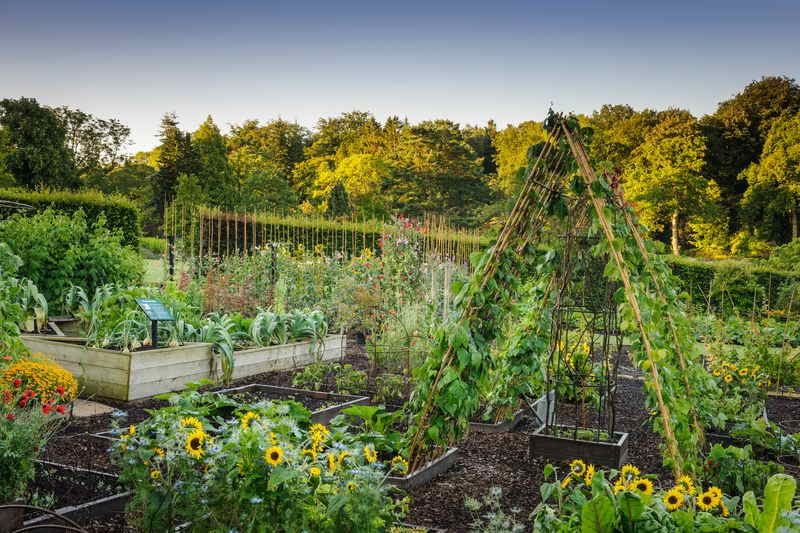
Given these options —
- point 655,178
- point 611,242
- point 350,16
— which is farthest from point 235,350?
point 655,178

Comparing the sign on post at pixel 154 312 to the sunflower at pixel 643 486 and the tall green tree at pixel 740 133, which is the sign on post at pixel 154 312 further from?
the tall green tree at pixel 740 133

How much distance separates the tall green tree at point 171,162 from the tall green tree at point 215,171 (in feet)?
1.18

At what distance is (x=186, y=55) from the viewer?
41.6 feet

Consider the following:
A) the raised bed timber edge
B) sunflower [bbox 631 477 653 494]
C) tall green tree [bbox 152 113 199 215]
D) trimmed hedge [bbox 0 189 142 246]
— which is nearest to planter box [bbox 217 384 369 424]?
the raised bed timber edge

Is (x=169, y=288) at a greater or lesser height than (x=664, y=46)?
lesser

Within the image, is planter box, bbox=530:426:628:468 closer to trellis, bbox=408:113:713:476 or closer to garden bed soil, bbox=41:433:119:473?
trellis, bbox=408:113:713:476

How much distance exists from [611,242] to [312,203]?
26.3m

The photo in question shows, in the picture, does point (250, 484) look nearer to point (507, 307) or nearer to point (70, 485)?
point (70, 485)

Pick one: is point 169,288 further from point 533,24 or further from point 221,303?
point 533,24

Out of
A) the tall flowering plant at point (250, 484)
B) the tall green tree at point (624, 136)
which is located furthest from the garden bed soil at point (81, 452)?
the tall green tree at point (624, 136)

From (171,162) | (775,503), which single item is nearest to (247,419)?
(775,503)

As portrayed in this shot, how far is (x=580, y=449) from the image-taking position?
4223mm

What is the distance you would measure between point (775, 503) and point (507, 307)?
78.0 inches

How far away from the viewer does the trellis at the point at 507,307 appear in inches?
141
